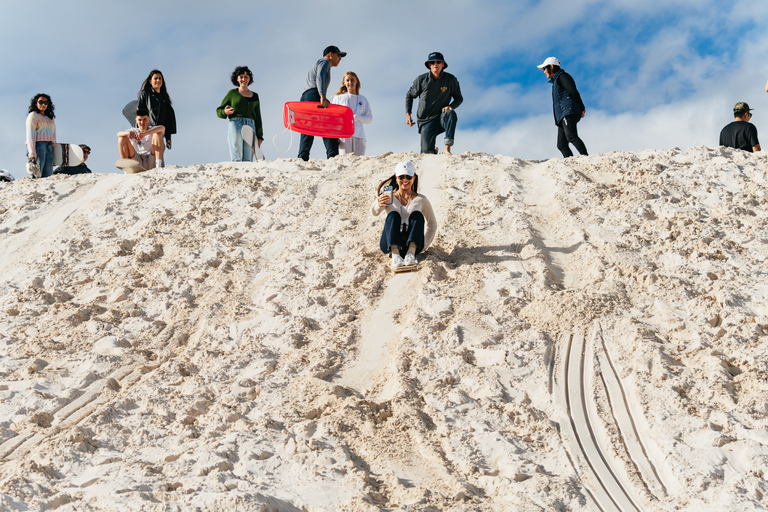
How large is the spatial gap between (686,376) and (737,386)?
32cm

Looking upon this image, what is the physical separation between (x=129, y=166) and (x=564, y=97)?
234 inches

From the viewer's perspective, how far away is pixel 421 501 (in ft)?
11.7

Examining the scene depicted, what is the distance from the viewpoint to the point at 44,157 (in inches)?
391

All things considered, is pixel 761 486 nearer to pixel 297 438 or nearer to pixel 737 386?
pixel 737 386

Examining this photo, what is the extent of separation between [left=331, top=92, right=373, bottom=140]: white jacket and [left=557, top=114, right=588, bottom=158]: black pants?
8.53 ft

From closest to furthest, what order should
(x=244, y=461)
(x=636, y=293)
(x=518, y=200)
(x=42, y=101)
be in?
1. (x=244, y=461)
2. (x=636, y=293)
3. (x=518, y=200)
4. (x=42, y=101)

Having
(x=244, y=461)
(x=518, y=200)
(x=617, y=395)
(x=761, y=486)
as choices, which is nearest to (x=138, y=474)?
(x=244, y=461)

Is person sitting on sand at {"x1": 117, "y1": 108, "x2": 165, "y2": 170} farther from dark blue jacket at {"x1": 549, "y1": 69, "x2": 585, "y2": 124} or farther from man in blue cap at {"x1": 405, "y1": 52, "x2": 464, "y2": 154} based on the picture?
dark blue jacket at {"x1": 549, "y1": 69, "x2": 585, "y2": 124}

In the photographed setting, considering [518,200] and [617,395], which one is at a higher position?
[518,200]

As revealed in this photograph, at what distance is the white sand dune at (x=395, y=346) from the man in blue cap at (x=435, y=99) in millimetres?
877

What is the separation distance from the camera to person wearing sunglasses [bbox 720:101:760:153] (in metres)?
8.95

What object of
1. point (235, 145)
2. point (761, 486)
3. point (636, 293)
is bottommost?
point (761, 486)

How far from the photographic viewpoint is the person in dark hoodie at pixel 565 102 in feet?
29.1

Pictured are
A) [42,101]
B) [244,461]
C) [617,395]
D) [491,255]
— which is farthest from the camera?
[42,101]
